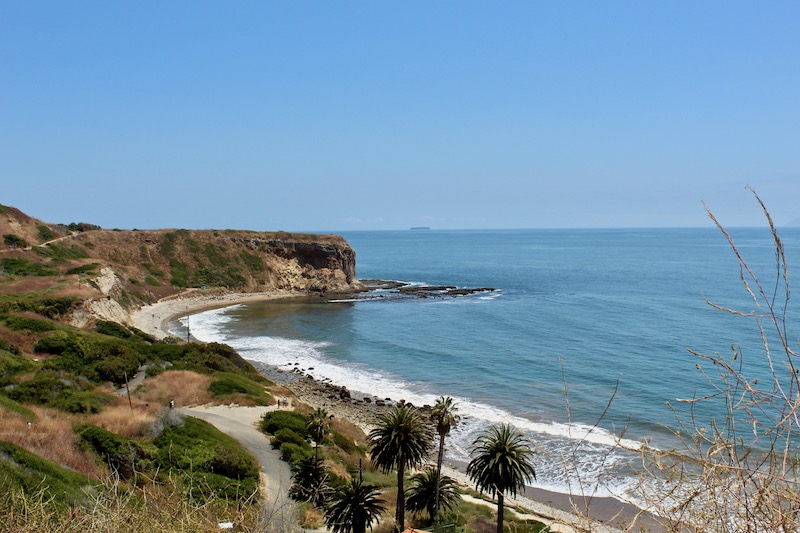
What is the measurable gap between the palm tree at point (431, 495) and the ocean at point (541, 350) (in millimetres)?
7721

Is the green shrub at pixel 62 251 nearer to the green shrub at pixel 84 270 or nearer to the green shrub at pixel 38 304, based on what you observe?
the green shrub at pixel 84 270

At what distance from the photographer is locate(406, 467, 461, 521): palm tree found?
28084mm

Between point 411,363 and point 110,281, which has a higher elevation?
point 110,281

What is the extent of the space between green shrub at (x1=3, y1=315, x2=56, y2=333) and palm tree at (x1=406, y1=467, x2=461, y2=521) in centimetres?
3780

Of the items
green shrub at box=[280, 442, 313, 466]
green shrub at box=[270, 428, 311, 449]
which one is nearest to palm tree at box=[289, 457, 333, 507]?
green shrub at box=[280, 442, 313, 466]

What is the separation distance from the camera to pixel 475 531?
90.4 feet

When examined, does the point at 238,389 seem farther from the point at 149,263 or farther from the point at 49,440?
the point at 149,263

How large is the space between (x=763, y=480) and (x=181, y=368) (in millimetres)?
49953

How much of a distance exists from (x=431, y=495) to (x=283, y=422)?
557 inches

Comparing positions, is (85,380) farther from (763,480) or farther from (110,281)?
(110,281)

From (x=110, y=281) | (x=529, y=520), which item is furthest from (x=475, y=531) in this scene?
(x=110, y=281)

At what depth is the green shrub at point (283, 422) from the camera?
38031mm

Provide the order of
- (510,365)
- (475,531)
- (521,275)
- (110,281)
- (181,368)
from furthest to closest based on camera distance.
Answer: (521,275), (110,281), (510,365), (181,368), (475,531)

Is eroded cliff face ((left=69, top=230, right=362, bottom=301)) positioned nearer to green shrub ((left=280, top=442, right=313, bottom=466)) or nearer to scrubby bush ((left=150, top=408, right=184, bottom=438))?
scrubby bush ((left=150, top=408, right=184, bottom=438))
